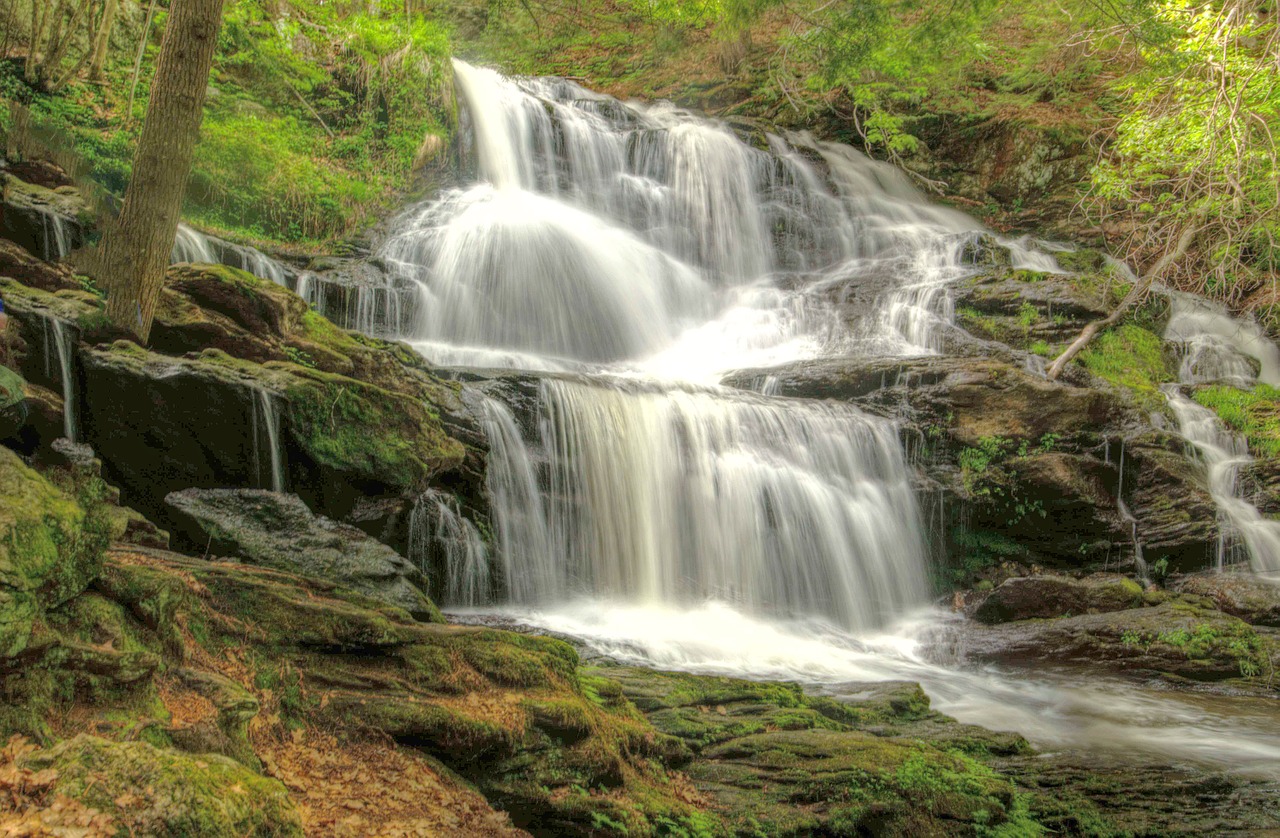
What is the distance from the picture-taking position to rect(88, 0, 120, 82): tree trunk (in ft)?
41.9

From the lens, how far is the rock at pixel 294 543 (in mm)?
5637

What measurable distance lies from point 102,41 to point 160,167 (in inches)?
360

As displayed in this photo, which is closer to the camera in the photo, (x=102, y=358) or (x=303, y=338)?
(x=102, y=358)

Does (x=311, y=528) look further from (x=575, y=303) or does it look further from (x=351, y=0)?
(x=351, y=0)

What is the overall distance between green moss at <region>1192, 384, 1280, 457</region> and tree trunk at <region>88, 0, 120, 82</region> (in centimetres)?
1885

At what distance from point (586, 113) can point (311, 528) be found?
16.8 m

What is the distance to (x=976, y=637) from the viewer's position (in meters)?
9.27

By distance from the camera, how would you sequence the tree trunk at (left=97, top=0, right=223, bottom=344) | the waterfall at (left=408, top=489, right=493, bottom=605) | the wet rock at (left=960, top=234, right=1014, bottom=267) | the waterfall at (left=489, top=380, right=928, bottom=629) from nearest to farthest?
the tree trunk at (left=97, top=0, right=223, bottom=344) < the waterfall at (left=408, top=489, right=493, bottom=605) < the waterfall at (left=489, top=380, right=928, bottom=629) < the wet rock at (left=960, top=234, right=1014, bottom=267)

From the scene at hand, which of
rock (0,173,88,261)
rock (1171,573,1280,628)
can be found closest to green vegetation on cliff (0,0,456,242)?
rock (0,173,88,261)

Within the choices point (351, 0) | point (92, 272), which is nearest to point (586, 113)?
point (351, 0)

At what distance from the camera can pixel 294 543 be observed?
5898 millimetres

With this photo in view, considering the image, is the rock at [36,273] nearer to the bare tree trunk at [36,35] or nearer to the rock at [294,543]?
the rock at [294,543]

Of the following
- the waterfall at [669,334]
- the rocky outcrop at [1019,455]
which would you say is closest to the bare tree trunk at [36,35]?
the waterfall at [669,334]

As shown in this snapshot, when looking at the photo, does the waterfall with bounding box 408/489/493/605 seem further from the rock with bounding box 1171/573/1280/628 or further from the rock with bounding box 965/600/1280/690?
the rock with bounding box 1171/573/1280/628
